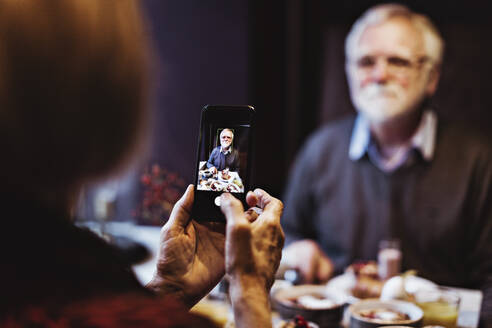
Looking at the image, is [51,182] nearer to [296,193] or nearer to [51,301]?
[51,301]

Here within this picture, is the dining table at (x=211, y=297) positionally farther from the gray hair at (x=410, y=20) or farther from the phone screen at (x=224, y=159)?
the gray hair at (x=410, y=20)

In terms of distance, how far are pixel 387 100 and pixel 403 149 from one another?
27 centimetres

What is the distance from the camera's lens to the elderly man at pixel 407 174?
2.22 m

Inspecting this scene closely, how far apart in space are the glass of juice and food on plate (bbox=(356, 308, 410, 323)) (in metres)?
0.07

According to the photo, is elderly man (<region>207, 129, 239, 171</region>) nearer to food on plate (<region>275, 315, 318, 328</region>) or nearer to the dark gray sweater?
food on plate (<region>275, 315, 318, 328</region>)

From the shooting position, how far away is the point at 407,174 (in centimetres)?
230

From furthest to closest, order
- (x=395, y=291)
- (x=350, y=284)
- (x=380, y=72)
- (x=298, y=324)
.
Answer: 1. (x=380, y=72)
2. (x=350, y=284)
3. (x=395, y=291)
4. (x=298, y=324)

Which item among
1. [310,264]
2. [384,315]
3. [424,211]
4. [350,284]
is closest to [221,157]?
[384,315]

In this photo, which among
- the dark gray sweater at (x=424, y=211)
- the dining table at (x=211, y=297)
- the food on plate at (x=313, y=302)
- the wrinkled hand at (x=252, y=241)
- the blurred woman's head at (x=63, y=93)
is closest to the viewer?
the blurred woman's head at (x=63, y=93)

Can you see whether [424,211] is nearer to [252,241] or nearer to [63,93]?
[252,241]

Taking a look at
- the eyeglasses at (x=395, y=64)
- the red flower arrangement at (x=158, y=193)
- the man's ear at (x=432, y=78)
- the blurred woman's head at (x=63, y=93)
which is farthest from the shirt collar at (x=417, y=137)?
the blurred woman's head at (x=63, y=93)

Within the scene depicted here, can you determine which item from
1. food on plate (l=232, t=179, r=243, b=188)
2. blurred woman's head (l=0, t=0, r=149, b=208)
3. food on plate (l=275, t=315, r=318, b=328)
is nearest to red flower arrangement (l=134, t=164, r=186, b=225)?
food on plate (l=232, t=179, r=243, b=188)

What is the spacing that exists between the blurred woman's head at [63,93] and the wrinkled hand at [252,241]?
177 millimetres

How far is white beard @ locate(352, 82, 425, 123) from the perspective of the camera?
2.24m
